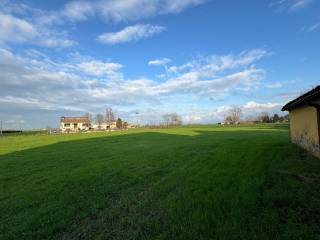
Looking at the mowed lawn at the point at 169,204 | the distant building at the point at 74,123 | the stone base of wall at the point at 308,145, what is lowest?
the mowed lawn at the point at 169,204

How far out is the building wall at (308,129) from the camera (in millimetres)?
10391

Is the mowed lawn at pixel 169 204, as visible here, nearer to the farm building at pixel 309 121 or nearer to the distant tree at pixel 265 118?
the farm building at pixel 309 121

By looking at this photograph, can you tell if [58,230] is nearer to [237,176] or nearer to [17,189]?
[17,189]

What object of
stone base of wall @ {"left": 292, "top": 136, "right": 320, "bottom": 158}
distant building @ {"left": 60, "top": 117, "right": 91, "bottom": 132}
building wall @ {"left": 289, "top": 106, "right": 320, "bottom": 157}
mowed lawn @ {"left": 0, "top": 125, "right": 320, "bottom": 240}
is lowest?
mowed lawn @ {"left": 0, "top": 125, "right": 320, "bottom": 240}

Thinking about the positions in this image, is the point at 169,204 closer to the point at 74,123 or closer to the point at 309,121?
the point at 309,121

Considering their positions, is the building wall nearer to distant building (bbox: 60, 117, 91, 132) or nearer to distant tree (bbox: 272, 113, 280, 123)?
distant tree (bbox: 272, 113, 280, 123)

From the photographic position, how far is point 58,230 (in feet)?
15.3

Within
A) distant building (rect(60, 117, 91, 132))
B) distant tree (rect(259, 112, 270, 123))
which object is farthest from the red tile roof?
distant tree (rect(259, 112, 270, 123))

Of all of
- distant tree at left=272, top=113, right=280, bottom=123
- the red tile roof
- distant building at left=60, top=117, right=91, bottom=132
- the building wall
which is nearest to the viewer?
the building wall

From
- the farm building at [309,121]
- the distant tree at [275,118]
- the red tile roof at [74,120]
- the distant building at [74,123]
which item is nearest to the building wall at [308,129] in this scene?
the farm building at [309,121]

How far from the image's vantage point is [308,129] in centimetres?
1176

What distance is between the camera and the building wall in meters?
10.4

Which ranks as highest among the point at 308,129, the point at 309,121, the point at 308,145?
the point at 309,121

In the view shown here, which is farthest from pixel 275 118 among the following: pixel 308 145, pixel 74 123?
pixel 308 145
